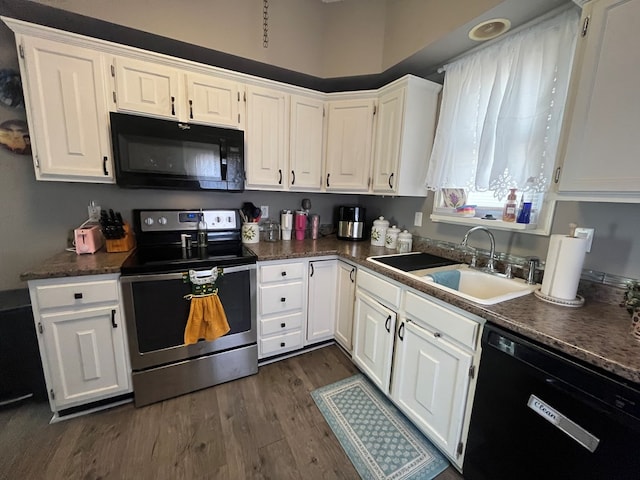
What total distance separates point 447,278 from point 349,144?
140 centimetres

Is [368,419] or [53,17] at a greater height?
[53,17]

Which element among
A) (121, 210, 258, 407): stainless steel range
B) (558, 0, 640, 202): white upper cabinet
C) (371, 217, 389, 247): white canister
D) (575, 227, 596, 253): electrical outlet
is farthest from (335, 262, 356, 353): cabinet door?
(558, 0, 640, 202): white upper cabinet

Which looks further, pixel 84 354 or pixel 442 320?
pixel 84 354

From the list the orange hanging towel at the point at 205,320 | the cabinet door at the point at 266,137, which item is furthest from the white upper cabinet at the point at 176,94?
the orange hanging towel at the point at 205,320

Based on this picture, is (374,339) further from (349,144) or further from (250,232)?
(349,144)

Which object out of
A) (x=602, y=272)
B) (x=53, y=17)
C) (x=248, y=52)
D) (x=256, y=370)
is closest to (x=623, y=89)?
(x=602, y=272)

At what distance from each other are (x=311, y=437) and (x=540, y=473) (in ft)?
3.49

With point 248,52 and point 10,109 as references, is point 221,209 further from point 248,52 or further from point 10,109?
point 10,109

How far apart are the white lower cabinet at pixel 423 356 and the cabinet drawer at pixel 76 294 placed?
1592mm

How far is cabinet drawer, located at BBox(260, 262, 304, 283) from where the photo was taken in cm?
192

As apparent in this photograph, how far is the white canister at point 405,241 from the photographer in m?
2.15

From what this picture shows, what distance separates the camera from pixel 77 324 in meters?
1.47

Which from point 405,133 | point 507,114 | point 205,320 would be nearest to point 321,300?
point 205,320

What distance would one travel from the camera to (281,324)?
6.76ft
